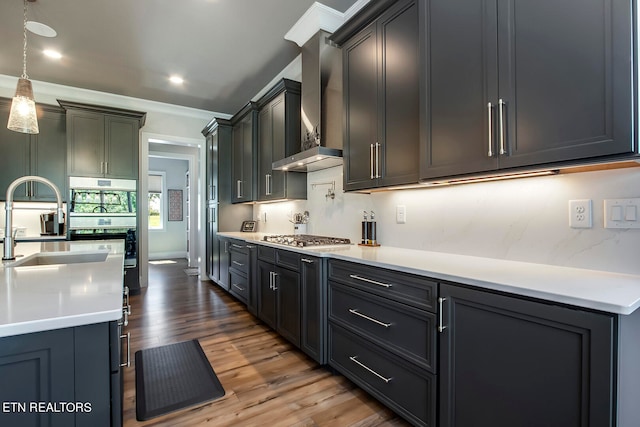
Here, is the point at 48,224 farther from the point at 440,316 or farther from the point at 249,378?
the point at 440,316

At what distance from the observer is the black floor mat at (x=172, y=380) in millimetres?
1832

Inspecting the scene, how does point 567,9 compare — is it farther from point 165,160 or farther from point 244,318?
point 165,160

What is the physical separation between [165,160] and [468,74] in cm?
794

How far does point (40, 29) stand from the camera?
115 inches

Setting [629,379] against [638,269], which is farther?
[638,269]

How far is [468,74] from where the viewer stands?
152 cm

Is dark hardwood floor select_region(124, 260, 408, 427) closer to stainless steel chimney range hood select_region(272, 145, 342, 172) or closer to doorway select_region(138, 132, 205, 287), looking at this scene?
stainless steel chimney range hood select_region(272, 145, 342, 172)

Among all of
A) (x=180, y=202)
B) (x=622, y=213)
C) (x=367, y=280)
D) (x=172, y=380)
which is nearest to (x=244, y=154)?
(x=172, y=380)

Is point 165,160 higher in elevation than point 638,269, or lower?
higher

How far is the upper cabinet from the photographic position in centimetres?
404

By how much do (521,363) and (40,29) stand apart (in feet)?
14.7

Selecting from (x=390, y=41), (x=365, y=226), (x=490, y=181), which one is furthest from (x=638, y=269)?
(x=390, y=41)

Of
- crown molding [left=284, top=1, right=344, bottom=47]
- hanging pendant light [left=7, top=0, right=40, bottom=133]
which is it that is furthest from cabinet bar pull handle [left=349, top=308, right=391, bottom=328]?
hanging pendant light [left=7, top=0, right=40, bottom=133]

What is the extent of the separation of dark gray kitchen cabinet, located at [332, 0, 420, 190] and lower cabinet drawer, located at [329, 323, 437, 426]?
103 centimetres
